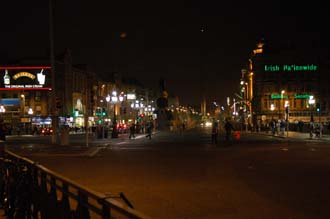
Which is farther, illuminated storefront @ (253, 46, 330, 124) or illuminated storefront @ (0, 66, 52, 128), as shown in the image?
illuminated storefront @ (253, 46, 330, 124)

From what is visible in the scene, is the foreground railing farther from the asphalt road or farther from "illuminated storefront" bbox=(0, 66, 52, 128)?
"illuminated storefront" bbox=(0, 66, 52, 128)

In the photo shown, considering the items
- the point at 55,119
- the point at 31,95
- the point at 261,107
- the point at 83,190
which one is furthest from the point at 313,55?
the point at 83,190

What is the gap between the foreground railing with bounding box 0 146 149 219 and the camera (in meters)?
5.13

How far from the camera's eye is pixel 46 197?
769 cm

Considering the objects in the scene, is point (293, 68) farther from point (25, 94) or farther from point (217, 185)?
point (217, 185)

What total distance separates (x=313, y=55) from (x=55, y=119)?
104702 mm

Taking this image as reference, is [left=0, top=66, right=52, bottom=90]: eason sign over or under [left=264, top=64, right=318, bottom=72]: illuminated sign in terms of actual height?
under

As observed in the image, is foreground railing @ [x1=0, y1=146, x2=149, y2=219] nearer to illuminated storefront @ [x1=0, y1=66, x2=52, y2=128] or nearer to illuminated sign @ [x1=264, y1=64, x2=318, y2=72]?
illuminated storefront @ [x1=0, y1=66, x2=52, y2=128]

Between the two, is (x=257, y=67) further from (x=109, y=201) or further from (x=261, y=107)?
(x=109, y=201)

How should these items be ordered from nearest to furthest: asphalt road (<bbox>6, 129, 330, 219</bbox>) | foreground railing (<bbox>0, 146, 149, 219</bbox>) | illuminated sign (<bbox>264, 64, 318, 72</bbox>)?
foreground railing (<bbox>0, 146, 149, 219</bbox>) → asphalt road (<bbox>6, 129, 330, 219</bbox>) → illuminated sign (<bbox>264, 64, 318, 72</bbox>)

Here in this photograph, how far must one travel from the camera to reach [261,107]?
125 metres

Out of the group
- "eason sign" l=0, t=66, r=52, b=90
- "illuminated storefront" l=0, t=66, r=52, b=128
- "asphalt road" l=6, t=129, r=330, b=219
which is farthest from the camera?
"illuminated storefront" l=0, t=66, r=52, b=128

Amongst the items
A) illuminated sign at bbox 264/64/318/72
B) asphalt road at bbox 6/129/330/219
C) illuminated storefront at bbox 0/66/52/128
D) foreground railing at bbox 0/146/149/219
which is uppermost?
illuminated sign at bbox 264/64/318/72

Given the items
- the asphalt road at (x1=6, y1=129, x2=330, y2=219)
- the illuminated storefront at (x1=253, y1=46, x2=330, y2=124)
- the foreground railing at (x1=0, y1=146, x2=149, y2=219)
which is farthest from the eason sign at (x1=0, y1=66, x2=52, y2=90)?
the foreground railing at (x1=0, y1=146, x2=149, y2=219)
